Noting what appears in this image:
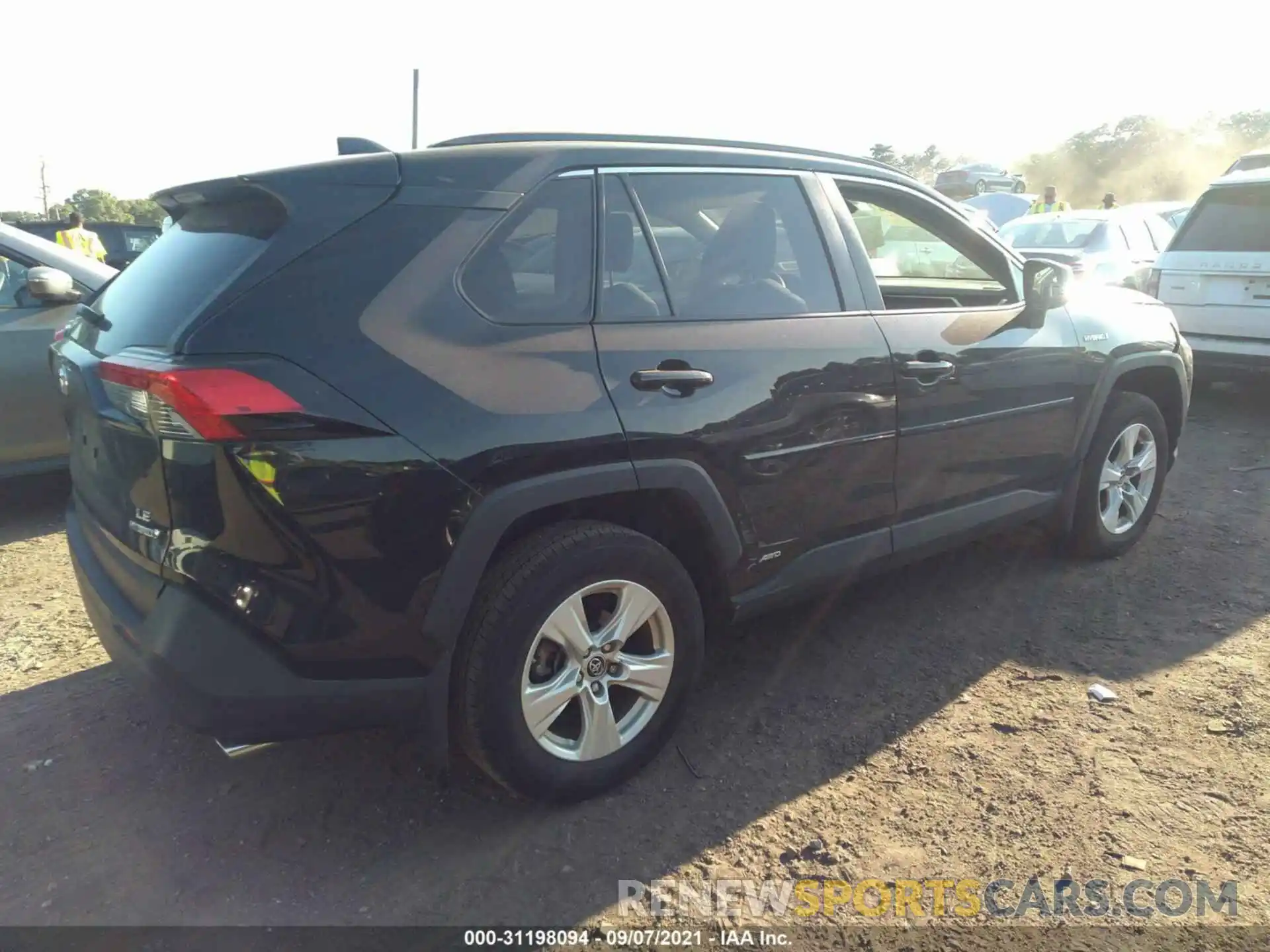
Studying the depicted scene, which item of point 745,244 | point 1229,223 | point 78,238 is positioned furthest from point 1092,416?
point 78,238

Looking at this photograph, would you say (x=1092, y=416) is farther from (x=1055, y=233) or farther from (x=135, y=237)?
(x=135, y=237)

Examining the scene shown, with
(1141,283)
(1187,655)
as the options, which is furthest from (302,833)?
(1141,283)

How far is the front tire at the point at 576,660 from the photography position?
7.93ft

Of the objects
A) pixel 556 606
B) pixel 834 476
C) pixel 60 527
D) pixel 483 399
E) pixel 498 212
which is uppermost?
pixel 498 212

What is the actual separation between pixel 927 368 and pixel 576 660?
1.66 m

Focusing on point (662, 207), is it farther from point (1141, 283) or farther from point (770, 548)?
point (1141, 283)

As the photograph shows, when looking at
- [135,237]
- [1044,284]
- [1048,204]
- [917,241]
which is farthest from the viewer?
[1048,204]

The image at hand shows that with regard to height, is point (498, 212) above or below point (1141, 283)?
above

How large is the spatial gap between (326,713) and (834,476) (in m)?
1.72

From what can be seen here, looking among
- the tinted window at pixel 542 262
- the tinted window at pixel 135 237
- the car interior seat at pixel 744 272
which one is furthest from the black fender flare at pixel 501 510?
the tinted window at pixel 135 237

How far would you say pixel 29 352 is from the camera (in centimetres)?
489

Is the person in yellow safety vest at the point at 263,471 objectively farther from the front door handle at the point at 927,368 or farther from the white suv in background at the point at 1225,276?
the white suv in background at the point at 1225,276

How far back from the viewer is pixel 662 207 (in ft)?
9.48

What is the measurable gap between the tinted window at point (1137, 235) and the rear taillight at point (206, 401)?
1016 cm
